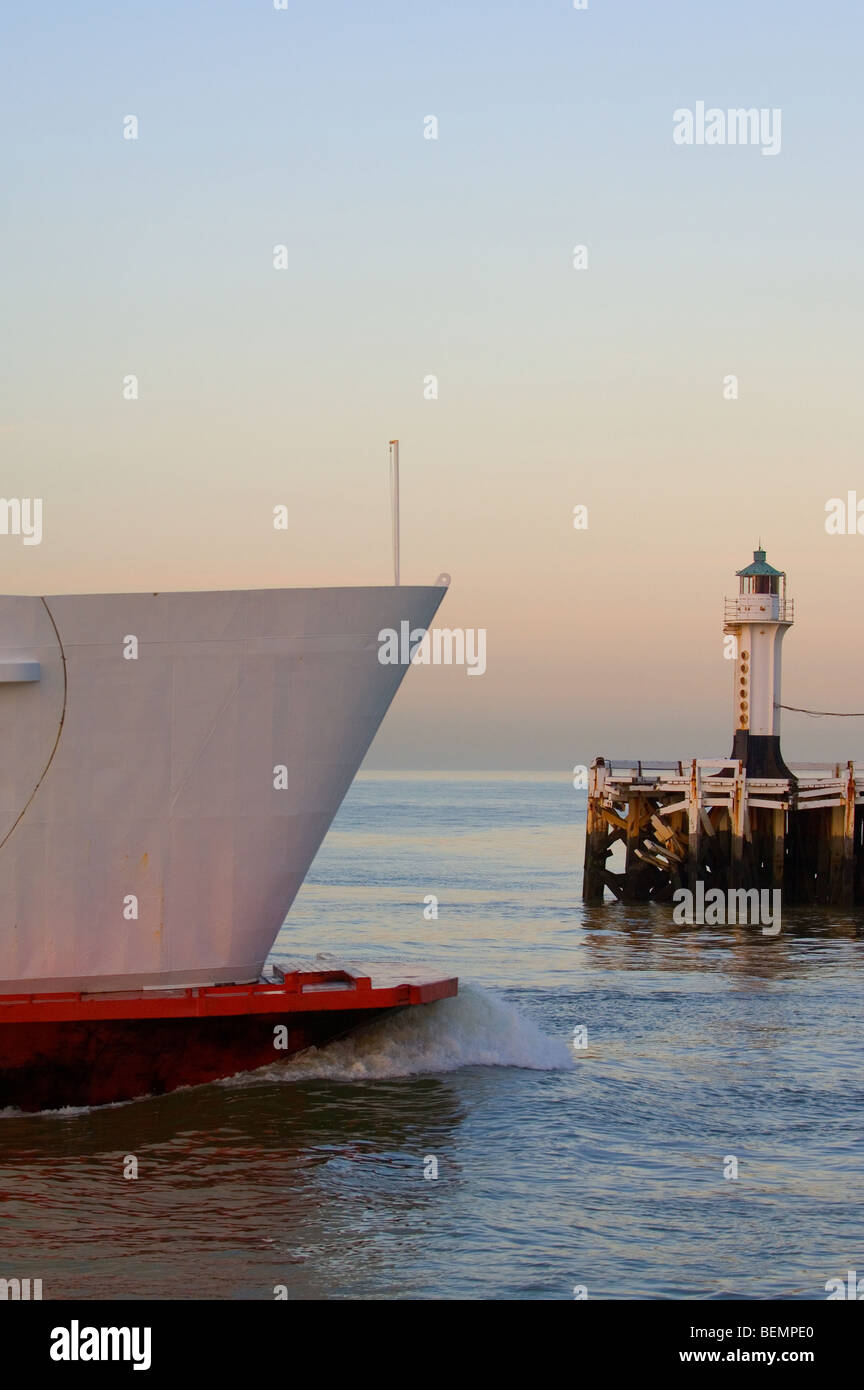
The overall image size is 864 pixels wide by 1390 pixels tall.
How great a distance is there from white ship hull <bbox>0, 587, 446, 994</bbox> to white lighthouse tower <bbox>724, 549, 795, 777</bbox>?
21016 mm

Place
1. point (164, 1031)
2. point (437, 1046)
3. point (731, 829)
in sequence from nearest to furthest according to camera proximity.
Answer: point (164, 1031), point (437, 1046), point (731, 829)

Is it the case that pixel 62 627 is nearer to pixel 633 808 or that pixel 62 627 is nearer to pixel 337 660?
pixel 337 660

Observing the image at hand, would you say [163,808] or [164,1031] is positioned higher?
[163,808]

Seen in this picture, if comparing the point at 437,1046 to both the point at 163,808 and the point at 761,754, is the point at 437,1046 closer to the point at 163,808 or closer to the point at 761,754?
the point at 163,808

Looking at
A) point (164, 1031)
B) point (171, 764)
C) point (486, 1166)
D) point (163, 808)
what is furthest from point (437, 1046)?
point (171, 764)

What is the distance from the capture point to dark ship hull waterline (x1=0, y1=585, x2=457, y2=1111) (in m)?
11.5

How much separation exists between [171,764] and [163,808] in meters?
0.36

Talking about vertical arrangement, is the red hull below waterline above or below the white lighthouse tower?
below

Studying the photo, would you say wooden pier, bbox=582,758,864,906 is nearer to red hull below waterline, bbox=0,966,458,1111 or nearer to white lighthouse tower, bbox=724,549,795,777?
white lighthouse tower, bbox=724,549,795,777

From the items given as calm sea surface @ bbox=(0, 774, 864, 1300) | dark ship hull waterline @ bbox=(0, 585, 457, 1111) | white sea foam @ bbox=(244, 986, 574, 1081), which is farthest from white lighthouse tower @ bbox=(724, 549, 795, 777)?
dark ship hull waterline @ bbox=(0, 585, 457, 1111)

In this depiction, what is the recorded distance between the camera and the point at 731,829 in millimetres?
30172

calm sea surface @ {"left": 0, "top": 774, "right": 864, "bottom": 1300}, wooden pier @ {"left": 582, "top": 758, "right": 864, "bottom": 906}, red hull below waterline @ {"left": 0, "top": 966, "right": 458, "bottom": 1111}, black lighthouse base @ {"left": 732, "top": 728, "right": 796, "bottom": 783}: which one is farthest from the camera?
black lighthouse base @ {"left": 732, "top": 728, "right": 796, "bottom": 783}

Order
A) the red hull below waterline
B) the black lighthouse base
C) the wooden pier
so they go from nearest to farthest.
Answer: the red hull below waterline → the wooden pier → the black lighthouse base

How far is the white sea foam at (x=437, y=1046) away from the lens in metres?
13.0
